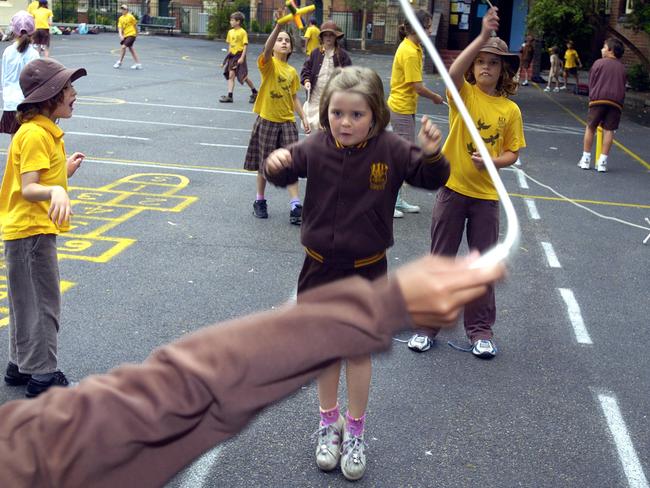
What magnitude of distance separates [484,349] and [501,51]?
198cm

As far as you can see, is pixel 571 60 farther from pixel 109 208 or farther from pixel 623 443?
pixel 623 443

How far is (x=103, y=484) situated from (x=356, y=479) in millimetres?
2708

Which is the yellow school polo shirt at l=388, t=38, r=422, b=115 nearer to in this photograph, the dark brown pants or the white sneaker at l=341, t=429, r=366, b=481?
the dark brown pants

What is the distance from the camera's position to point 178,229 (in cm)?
826

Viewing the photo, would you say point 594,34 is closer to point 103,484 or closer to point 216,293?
point 216,293

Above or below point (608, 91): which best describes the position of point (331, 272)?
below

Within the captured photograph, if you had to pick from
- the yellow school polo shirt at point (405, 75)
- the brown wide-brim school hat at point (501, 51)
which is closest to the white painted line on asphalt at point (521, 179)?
the yellow school polo shirt at point (405, 75)

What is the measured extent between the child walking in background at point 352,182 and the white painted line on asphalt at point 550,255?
4.17 meters

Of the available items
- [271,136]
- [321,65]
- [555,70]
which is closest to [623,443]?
[271,136]

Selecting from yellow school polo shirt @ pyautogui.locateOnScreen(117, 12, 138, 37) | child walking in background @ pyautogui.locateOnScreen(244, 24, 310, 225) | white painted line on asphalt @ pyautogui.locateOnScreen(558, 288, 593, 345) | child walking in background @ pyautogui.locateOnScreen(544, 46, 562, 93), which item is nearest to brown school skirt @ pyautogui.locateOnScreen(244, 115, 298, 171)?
child walking in background @ pyautogui.locateOnScreen(244, 24, 310, 225)

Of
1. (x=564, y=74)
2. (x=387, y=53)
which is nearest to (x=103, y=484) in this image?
(x=564, y=74)

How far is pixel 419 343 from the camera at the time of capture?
558 centimetres

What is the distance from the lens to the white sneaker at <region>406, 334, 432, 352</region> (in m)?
5.57

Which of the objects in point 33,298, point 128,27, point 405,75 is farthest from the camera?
point 128,27
